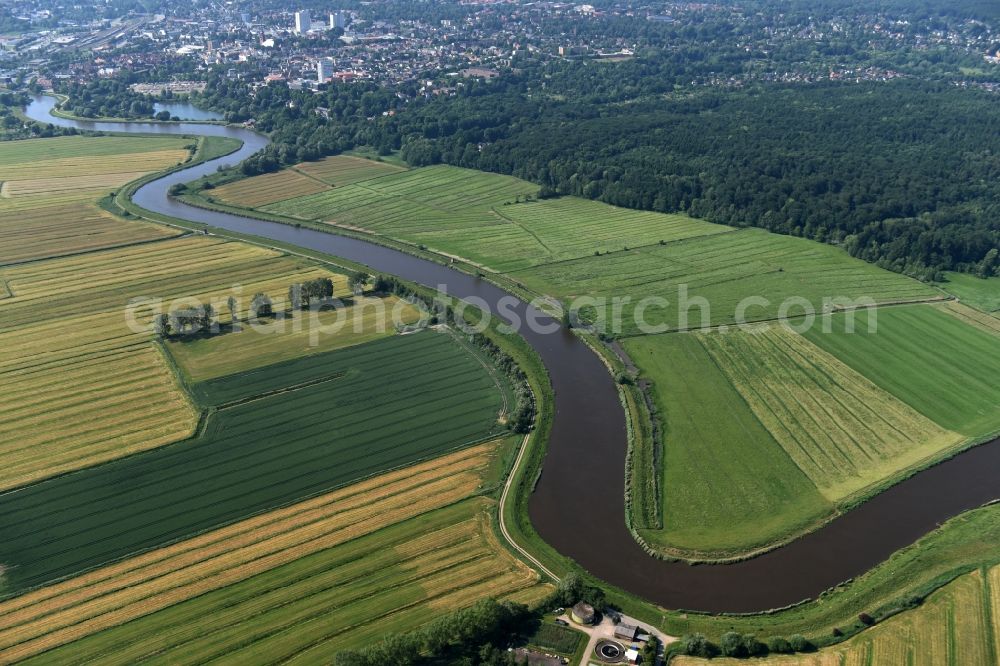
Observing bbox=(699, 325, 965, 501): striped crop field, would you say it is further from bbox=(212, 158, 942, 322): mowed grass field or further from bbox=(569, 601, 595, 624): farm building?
bbox=(569, 601, 595, 624): farm building

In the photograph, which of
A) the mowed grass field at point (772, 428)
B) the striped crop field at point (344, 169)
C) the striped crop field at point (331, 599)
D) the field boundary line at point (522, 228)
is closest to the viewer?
the striped crop field at point (331, 599)

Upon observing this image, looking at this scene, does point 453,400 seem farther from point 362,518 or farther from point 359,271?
point 359,271

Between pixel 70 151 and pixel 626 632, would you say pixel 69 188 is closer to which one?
pixel 70 151

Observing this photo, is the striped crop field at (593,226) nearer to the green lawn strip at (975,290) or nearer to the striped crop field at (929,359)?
the green lawn strip at (975,290)

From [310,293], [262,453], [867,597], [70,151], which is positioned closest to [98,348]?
[310,293]

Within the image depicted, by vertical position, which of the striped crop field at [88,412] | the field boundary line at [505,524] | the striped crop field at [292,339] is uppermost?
the striped crop field at [292,339]

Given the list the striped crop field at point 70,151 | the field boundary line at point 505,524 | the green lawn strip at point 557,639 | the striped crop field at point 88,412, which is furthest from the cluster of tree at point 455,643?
the striped crop field at point 70,151

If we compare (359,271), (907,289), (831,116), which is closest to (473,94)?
(831,116)
